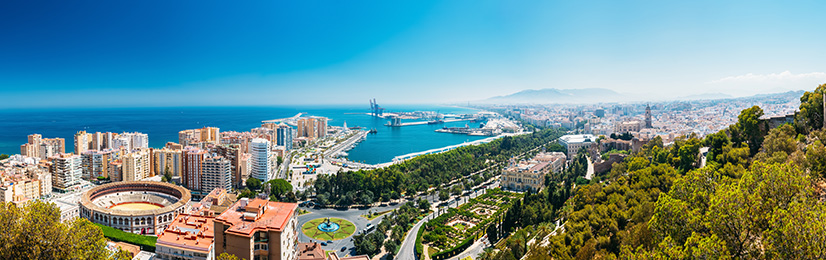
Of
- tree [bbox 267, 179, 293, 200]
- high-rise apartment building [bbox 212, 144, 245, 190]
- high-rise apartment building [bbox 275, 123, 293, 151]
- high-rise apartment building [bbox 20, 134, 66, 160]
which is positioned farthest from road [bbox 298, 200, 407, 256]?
high-rise apartment building [bbox 275, 123, 293, 151]

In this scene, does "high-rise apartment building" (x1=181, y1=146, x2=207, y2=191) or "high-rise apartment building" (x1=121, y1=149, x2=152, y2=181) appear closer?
"high-rise apartment building" (x1=181, y1=146, x2=207, y2=191)

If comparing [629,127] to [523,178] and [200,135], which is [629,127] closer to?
[523,178]

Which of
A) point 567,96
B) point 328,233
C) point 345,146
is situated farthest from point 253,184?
point 567,96

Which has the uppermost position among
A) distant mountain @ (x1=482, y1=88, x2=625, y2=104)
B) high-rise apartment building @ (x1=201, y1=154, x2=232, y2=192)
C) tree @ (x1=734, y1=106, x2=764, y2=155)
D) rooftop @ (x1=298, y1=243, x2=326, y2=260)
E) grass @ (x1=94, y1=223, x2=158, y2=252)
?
distant mountain @ (x1=482, y1=88, x2=625, y2=104)

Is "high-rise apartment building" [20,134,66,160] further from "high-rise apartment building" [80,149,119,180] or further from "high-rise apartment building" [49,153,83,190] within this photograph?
"high-rise apartment building" [49,153,83,190]

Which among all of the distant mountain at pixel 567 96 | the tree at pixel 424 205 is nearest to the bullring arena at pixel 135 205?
the tree at pixel 424 205

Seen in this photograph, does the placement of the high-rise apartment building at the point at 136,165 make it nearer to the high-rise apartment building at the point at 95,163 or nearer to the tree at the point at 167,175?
the tree at the point at 167,175

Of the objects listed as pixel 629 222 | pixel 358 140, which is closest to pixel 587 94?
pixel 358 140
